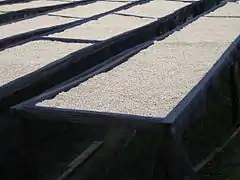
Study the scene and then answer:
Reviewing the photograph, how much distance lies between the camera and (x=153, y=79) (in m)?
2.37

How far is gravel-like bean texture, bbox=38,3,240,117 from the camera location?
204cm

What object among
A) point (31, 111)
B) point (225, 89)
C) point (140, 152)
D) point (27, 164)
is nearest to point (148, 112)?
point (31, 111)

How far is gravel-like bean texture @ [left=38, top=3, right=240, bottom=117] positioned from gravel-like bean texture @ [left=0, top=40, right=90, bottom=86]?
0.41m

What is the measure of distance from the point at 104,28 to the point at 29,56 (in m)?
0.91

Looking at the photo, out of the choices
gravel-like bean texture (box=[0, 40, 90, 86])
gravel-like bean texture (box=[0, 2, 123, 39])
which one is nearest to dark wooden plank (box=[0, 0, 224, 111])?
gravel-like bean texture (box=[0, 40, 90, 86])

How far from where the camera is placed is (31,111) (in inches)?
79.7

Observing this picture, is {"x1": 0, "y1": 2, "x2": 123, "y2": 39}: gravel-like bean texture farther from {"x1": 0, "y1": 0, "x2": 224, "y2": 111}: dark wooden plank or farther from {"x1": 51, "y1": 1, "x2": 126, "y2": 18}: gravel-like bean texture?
{"x1": 0, "y1": 0, "x2": 224, "y2": 111}: dark wooden plank

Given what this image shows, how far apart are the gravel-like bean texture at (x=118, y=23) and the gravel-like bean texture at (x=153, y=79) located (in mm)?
477

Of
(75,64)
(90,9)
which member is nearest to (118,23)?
(90,9)

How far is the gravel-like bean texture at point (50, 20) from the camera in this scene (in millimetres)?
3654

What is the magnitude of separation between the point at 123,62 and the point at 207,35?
0.83m

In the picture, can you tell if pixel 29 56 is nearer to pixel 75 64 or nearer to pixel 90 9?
pixel 75 64

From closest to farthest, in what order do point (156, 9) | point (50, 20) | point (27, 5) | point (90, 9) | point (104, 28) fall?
point (104, 28)
point (50, 20)
point (156, 9)
point (90, 9)
point (27, 5)

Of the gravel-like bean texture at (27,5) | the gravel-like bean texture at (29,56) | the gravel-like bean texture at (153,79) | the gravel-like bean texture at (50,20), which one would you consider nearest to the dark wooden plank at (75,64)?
the gravel-like bean texture at (29,56)
